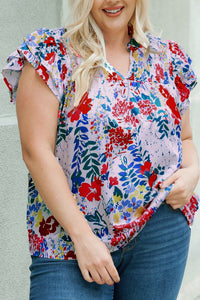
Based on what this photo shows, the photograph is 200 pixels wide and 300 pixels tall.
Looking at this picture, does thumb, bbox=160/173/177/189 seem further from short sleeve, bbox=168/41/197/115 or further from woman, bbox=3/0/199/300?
short sleeve, bbox=168/41/197/115

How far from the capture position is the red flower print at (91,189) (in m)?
1.67

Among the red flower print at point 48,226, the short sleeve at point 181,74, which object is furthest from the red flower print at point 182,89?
the red flower print at point 48,226

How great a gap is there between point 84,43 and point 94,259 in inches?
29.3

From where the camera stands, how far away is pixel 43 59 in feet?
5.33

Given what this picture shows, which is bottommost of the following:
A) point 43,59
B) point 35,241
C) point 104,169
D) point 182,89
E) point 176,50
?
point 35,241

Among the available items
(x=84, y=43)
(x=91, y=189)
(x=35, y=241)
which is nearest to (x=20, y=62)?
(x=84, y=43)

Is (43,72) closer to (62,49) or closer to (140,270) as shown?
(62,49)

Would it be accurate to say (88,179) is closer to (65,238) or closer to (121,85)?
(65,238)

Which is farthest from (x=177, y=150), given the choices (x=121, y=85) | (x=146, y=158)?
(x=121, y=85)

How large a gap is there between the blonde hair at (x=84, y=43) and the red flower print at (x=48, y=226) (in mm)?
399

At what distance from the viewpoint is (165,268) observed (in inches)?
69.7

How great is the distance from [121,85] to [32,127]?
0.37 meters

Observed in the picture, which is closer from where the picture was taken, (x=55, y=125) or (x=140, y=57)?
(x=55, y=125)

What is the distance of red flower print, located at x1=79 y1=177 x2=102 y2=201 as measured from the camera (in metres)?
1.67
